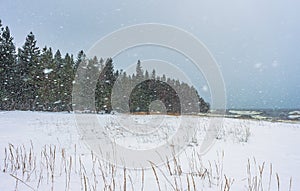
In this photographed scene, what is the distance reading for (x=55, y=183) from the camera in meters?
3.06

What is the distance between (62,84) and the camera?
117ft

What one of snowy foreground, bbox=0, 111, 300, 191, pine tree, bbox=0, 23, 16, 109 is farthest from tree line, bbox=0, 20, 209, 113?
snowy foreground, bbox=0, 111, 300, 191

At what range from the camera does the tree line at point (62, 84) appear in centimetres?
3072

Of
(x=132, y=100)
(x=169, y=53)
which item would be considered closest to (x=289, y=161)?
(x=169, y=53)

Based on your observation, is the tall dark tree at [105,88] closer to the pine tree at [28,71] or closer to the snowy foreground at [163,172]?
the pine tree at [28,71]

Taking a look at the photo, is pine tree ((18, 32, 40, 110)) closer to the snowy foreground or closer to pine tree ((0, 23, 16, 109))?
pine tree ((0, 23, 16, 109))

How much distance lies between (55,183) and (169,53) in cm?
871

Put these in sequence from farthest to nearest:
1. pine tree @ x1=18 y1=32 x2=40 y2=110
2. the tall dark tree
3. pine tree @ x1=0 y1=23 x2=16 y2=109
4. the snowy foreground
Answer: the tall dark tree → pine tree @ x1=18 y1=32 x2=40 y2=110 → pine tree @ x1=0 y1=23 x2=16 y2=109 → the snowy foreground

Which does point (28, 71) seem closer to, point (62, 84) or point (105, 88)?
point (62, 84)

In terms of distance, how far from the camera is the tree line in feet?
101

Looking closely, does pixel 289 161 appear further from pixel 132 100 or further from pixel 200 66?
pixel 132 100

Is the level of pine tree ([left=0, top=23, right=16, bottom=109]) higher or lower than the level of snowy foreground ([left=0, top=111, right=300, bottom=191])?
higher

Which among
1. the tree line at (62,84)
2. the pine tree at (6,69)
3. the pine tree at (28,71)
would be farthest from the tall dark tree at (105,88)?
the pine tree at (6,69)

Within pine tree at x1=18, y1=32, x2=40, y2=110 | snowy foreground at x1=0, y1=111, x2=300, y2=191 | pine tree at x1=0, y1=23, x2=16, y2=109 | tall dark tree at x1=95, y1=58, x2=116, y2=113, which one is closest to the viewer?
snowy foreground at x1=0, y1=111, x2=300, y2=191
